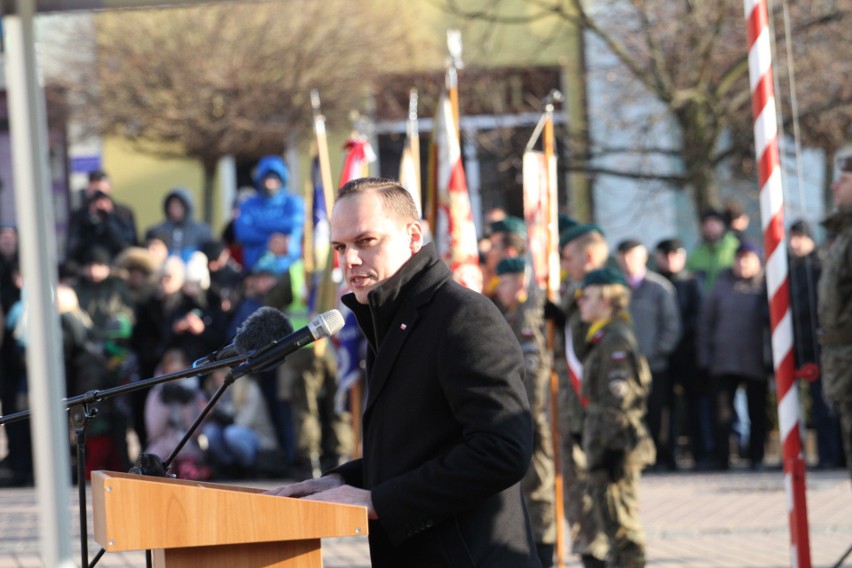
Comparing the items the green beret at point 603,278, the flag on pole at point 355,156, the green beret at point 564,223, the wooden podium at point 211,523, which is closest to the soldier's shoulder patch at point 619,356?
the green beret at point 603,278

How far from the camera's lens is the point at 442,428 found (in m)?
4.06

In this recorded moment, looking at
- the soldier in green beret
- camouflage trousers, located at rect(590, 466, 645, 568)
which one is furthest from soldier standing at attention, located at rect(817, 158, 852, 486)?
the soldier in green beret

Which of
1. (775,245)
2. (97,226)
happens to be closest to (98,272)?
(97,226)

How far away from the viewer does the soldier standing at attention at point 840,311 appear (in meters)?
7.96

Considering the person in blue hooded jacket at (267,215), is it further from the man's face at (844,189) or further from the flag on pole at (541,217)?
the man's face at (844,189)

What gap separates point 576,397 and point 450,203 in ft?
6.66

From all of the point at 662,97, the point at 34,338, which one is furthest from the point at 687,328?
the point at 34,338

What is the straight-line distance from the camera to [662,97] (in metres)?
15.9

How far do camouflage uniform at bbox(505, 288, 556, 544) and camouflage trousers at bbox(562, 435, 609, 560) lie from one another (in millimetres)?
133

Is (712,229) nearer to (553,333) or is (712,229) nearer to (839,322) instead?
(553,333)

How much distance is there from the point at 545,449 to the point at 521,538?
490cm

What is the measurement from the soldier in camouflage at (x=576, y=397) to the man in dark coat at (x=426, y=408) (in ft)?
15.1

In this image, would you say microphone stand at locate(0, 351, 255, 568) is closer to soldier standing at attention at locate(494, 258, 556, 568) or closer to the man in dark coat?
the man in dark coat

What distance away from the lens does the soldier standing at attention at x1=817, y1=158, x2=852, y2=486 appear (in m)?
7.96
